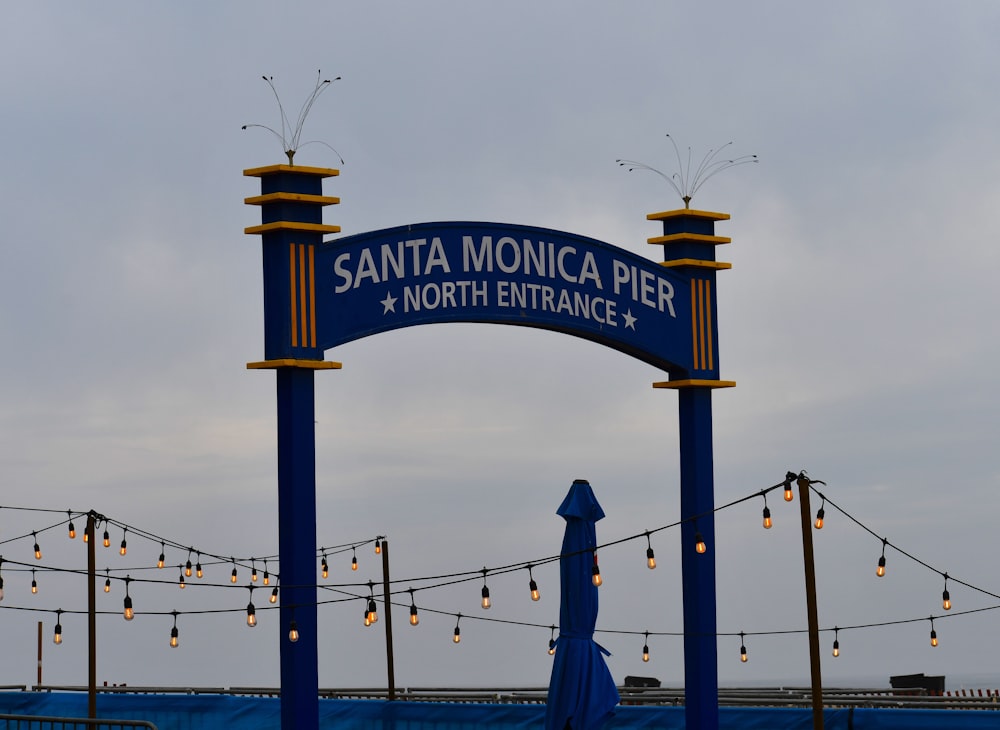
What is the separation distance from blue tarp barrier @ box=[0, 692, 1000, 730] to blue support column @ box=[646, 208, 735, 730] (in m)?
0.42

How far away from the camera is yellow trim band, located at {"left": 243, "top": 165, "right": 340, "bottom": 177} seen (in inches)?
653

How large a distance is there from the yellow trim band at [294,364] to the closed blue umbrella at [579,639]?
138 inches

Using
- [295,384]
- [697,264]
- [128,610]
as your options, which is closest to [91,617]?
[128,610]

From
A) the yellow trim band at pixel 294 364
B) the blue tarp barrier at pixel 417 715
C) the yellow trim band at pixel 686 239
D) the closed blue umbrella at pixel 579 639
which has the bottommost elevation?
the blue tarp barrier at pixel 417 715

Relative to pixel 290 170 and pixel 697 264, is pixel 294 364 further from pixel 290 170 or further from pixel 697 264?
pixel 697 264

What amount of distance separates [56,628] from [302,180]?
28.2 ft

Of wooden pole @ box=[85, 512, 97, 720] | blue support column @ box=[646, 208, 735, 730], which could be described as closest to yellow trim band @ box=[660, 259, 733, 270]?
blue support column @ box=[646, 208, 735, 730]

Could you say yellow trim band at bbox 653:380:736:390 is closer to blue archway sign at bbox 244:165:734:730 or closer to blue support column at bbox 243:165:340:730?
blue archway sign at bbox 244:165:734:730

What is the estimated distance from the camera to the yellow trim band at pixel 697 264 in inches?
787

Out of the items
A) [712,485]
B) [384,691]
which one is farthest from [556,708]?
[384,691]

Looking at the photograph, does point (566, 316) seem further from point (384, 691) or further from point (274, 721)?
point (384, 691)

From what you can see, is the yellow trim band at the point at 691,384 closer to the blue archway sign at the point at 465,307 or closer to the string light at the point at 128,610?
the blue archway sign at the point at 465,307

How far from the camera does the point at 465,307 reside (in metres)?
17.9

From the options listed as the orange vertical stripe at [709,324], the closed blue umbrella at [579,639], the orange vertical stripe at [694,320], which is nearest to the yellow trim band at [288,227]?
the closed blue umbrella at [579,639]
